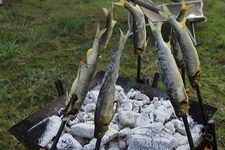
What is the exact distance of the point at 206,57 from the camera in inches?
174

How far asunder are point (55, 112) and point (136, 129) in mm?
854

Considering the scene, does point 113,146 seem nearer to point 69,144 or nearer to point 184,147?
point 69,144

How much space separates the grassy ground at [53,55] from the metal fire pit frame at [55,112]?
569 millimetres

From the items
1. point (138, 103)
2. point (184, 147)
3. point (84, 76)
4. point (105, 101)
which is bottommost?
point (184, 147)

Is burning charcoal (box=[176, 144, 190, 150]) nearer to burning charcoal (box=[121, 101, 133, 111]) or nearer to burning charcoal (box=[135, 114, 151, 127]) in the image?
burning charcoal (box=[135, 114, 151, 127])

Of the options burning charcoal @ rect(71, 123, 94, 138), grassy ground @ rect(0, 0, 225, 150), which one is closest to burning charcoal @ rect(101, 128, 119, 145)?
burning charcoal @ rect(71, 123, 94, 138)

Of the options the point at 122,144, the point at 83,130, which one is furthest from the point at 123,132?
the point at 83,130

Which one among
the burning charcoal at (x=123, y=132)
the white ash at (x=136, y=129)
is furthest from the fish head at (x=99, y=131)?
the burning charcoal at (x=123, y=132)

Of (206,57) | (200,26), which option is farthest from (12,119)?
(200,26)

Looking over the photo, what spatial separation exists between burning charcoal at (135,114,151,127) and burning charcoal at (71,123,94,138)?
1.34 ft

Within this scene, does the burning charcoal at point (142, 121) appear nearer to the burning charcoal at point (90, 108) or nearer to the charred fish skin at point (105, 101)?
the burning charcoal at point (90, 108)

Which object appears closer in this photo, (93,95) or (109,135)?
(109,135)

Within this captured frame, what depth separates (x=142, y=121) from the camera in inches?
83.0

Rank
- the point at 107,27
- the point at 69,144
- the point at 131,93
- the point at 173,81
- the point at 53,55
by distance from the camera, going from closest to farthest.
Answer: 1. the point at 173,81
2. the point at 107,27
3. the point at 69,144
4. the point at 131,93
5. the point at 53,55
